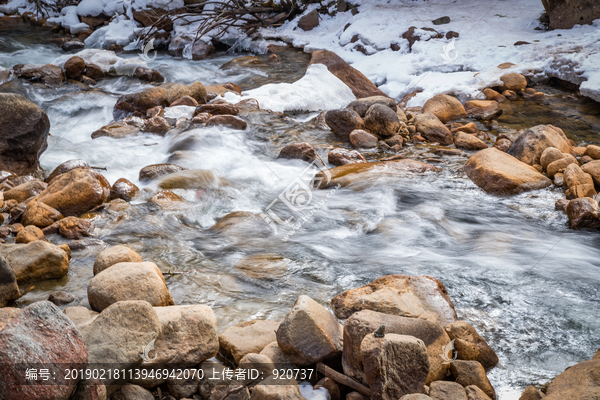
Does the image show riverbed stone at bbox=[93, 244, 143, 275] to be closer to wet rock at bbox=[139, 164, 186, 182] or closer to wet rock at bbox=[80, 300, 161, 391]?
wet rock at bbox=[80, 300, 161, 391]

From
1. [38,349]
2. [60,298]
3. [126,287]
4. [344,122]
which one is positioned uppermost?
[38,349]

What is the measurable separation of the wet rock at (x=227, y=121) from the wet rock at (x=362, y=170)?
209 cm

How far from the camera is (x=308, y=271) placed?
3117 millimetres

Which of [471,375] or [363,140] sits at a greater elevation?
[471,375]

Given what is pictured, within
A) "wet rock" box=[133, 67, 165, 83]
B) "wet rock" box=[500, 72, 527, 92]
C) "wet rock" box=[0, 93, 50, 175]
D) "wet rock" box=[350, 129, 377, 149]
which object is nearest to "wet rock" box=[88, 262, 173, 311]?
"wet rock" box=[0, 93, 50, 175]

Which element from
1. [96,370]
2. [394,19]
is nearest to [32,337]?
[96,370]

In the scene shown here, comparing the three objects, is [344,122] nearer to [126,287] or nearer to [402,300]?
[402,300]

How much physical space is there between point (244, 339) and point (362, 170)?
322 centimetres

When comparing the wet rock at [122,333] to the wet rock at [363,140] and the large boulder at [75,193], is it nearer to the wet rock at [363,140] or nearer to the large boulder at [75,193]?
the large boulder at [75,193]

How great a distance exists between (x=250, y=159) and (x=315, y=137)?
1.19m

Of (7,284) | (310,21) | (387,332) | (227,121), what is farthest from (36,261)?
(310,21)

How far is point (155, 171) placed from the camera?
15.3 feet

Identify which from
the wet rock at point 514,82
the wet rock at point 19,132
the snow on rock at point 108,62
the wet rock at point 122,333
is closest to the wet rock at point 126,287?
the wet rock at point 122,333

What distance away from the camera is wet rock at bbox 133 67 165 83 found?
8.98m
